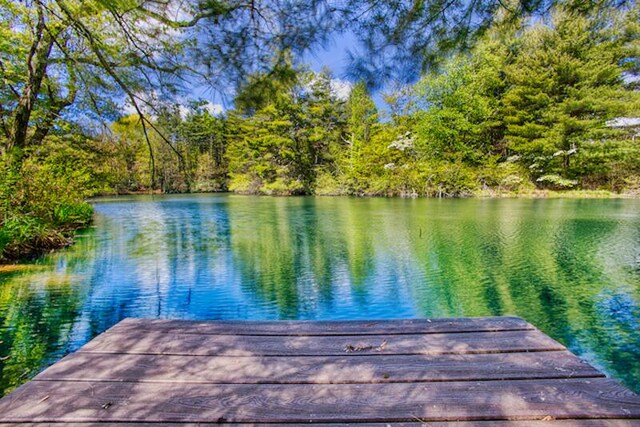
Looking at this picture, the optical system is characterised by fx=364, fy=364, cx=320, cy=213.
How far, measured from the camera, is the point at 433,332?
1662 millimetres

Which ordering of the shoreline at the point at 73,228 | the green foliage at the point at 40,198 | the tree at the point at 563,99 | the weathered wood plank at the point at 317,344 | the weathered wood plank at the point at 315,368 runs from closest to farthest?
the weathered wood plank at the point at 315,368 → the weathered wood plank at the point at 317,344 → the green foliage at the point at 40,198 → the shoreline at the point at 73,228 → the tree at the point at 563,99

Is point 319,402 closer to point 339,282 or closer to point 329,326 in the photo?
point 329,326

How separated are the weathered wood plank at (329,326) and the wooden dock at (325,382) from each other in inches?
0.5

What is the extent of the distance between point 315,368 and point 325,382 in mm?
101

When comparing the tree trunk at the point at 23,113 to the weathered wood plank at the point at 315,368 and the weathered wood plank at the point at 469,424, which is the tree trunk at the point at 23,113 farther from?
the weathered wood plank at the point at 469,424

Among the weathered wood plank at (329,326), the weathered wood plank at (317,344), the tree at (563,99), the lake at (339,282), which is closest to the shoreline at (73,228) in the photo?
the lake at (339,282)

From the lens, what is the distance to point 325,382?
125 centimetres

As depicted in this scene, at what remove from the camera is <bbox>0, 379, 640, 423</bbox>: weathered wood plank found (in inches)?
41.6

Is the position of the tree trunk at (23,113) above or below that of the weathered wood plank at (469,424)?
above

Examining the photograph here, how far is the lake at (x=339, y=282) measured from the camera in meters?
3.34

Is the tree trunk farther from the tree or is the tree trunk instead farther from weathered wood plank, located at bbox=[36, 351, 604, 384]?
the tree

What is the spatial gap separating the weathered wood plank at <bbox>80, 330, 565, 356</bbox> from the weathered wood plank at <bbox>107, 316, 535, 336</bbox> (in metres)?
0.05

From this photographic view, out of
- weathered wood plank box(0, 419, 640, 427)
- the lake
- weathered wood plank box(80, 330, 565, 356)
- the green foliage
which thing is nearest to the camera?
weathered wood plank box(0, 419, 640, 427)

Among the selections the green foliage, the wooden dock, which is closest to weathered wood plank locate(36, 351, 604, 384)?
the wooden dock
